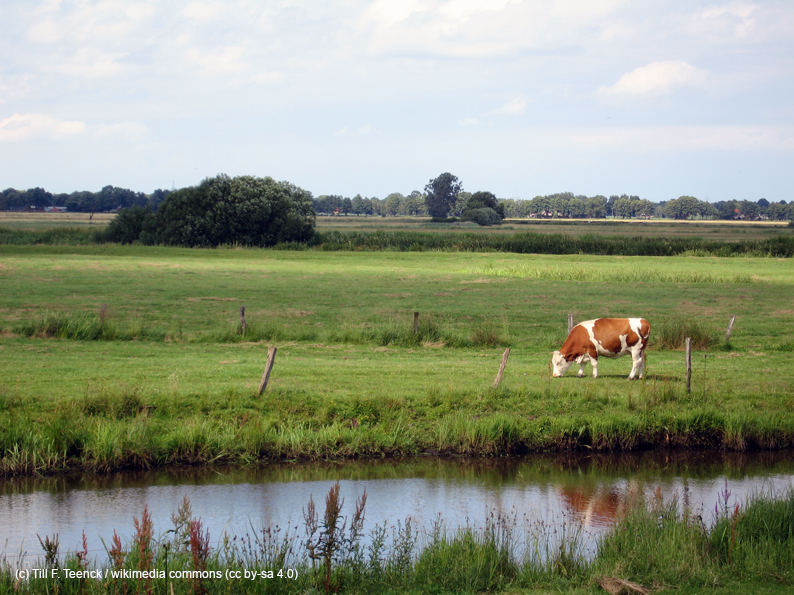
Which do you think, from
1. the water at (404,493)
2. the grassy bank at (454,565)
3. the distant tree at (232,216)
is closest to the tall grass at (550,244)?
the distant tree at (232,216)

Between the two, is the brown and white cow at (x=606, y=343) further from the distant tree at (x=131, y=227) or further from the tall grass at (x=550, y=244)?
the distant tree at (x=131, y=227)

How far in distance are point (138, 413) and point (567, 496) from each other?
10.3 m

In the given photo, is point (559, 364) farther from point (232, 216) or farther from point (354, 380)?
point (232, 216)

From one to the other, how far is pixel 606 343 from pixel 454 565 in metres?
15.7

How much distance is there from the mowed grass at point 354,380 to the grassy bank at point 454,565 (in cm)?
663

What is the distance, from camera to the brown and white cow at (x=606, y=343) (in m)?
26.2

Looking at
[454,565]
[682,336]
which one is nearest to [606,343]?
[682,336]

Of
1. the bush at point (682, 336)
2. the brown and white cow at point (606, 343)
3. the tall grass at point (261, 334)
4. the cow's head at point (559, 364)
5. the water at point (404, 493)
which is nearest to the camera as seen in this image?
the water at point (404, 493)

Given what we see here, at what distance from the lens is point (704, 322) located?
39.8 metres

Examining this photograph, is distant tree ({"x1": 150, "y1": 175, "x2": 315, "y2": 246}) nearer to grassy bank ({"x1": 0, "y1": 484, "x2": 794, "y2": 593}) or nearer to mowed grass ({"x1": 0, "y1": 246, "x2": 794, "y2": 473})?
mowed grass ({"x1": 0, "y1": 246, "x2": 794, "y2": 473})

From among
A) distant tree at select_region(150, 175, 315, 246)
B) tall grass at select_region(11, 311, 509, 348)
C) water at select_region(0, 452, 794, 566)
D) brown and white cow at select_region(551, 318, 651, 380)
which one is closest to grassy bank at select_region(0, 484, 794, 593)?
water at select_region(0, 452, 794, 566)

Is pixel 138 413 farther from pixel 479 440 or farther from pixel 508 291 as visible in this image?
pixel 508 291

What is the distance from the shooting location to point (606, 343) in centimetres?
2647

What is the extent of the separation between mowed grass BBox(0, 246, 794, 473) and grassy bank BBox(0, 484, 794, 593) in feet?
21.8
